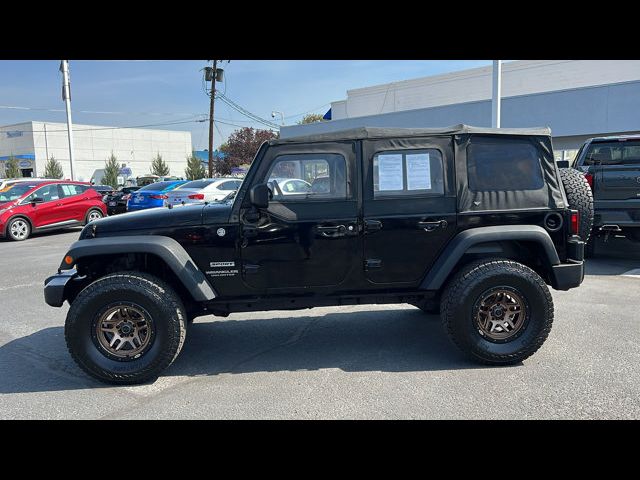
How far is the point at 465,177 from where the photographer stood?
4070 mm

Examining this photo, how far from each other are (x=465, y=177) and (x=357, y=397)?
2.14 m

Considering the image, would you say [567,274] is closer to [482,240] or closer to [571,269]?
[571,269]

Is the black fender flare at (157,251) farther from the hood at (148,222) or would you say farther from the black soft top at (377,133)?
the black soft top at (377,133)

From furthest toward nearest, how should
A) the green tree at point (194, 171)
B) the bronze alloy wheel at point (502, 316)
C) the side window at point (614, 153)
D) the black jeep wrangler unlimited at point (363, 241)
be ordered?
the green tree at point (194, 171), the side window at point (614, 153), the bronze alloy wheel at point (502, 316), the black jeep wrangler unlimited at point (363, 241)

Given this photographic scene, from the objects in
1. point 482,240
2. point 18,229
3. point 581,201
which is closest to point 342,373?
point 482,240

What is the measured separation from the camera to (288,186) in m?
4.04

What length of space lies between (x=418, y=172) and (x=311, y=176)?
97 centimetres

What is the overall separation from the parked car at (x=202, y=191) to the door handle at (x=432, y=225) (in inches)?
335

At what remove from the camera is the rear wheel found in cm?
1267

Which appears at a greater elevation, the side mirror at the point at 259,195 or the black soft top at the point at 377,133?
the black soft top at the point at 377,133

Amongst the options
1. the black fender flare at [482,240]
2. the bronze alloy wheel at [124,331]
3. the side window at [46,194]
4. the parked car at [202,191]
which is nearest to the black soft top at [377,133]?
the black fender flare at [482,240]

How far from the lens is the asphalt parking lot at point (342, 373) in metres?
3.33

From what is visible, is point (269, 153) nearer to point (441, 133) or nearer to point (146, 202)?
point (441, 133)
